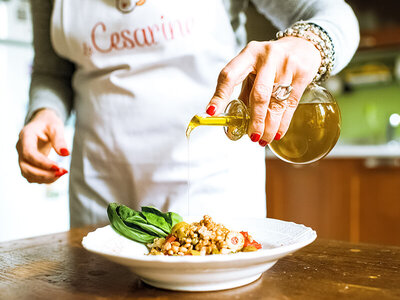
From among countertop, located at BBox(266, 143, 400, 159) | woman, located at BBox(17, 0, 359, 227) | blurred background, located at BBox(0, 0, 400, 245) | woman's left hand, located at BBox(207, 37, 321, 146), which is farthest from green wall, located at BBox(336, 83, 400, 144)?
woman's left hand, located at BBox(207, 37, 321, 146)

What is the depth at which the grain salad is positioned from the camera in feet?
2.19

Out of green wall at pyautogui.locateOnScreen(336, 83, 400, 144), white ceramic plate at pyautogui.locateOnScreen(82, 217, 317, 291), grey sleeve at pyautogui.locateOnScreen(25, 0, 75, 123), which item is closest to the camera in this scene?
white ceramic plate at pyautogui.locateOnScreen(82, 217, 317, 291)

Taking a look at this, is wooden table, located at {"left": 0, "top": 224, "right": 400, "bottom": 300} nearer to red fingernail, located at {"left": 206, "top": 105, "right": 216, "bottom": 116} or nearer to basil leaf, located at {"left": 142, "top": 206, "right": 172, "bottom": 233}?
basil leaf, located at {"left": 142, "top": 206, "right": 172, "bottom": 233}

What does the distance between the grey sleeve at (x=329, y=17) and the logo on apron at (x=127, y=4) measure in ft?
0.89

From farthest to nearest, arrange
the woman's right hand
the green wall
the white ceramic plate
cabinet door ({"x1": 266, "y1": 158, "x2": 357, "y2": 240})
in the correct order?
the green wall
cabinet door ({"x1": 266, "y1": 158, "x2": 357, "y2": 240})
the woman's right hand
the white ceramic plate

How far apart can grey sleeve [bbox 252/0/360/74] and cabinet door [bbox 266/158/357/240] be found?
5.57 feet

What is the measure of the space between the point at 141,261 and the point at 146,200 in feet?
1.79

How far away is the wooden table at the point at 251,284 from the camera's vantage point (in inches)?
23.3

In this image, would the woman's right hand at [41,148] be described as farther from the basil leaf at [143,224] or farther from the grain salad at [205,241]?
the grain salad at [205,241]

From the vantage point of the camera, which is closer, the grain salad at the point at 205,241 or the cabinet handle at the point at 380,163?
the grain salad at the point at 205,241

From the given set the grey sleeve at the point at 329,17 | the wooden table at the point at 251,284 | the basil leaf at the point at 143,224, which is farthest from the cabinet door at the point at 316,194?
the basil leaf at the point at 143,224

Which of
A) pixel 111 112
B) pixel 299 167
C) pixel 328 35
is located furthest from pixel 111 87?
pixel 299 167

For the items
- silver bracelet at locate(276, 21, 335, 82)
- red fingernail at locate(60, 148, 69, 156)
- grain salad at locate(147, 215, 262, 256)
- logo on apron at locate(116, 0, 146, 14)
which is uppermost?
logo on apron at locate(116, 0, 146, 14)

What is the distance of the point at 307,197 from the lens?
272 centimetres
